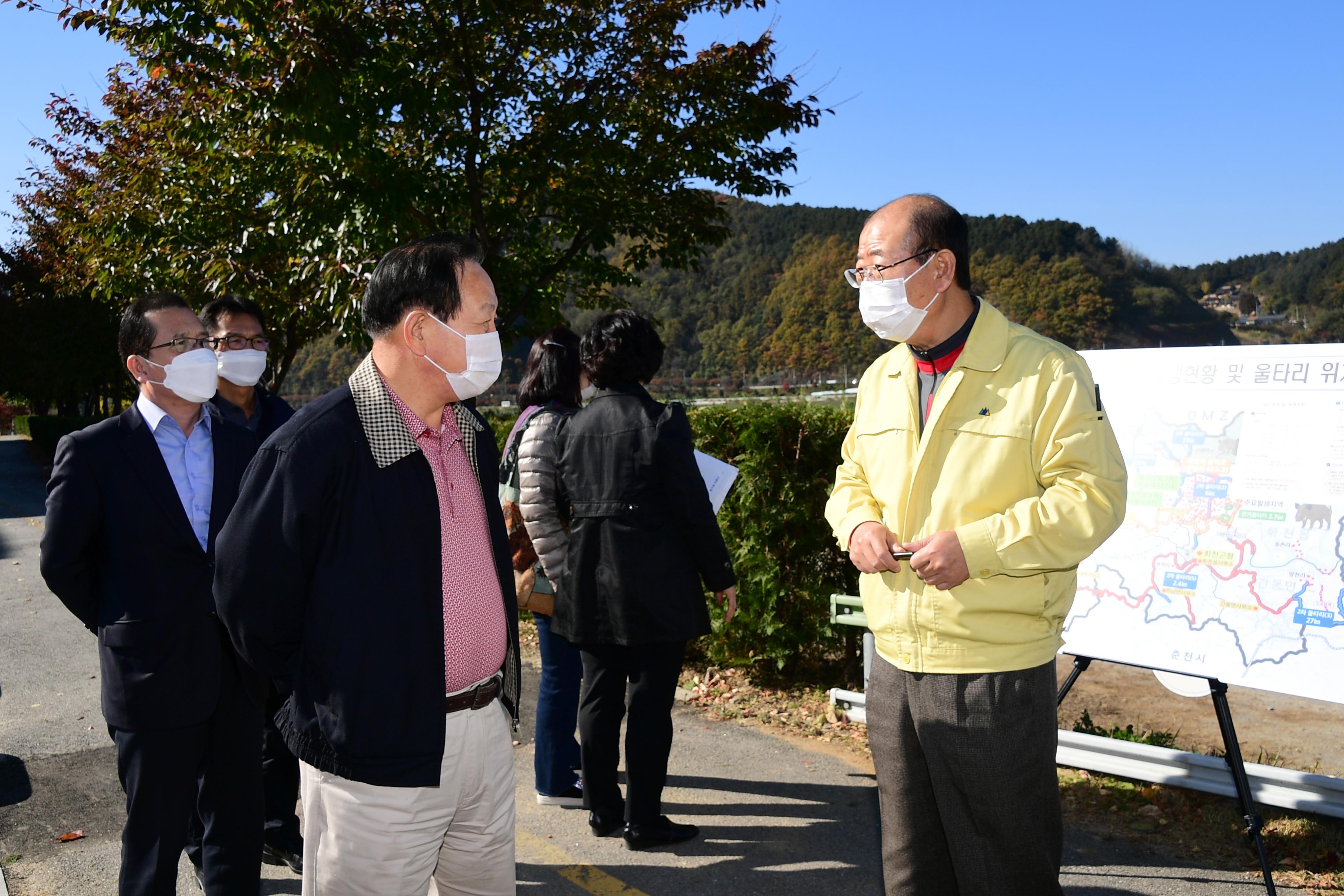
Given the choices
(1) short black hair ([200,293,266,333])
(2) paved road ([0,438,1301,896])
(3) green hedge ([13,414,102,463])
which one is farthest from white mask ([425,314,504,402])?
(3) green hedge ([13,414,102,463])

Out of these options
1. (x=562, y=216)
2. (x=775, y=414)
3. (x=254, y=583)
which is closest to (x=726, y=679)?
(x=775, y=414)

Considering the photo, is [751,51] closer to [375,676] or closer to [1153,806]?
[1153,806]

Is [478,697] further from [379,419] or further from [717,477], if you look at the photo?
[717,477]

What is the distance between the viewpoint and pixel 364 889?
2.08 meters

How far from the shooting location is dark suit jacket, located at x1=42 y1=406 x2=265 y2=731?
114 inches

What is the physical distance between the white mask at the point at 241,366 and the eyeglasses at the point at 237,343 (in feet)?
0.05

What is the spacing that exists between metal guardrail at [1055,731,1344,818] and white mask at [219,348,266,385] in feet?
12.7

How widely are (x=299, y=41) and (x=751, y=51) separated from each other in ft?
14.2

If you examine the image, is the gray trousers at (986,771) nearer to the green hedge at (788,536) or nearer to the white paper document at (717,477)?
the white paper document at (717,477)

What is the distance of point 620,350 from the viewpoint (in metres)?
3.88

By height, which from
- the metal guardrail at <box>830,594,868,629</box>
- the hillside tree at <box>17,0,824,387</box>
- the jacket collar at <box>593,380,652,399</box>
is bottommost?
the metal guardrail at <box>830,594,868,629</box>

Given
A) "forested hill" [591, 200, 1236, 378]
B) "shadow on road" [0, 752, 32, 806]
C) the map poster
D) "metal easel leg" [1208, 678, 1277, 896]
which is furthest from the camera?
"forested hill" [591, 200, 1236, 378]

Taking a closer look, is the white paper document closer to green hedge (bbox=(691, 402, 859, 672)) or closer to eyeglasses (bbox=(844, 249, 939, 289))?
green hedge (bbox=(691, 402, 859, 672))

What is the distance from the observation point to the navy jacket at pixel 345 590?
2.01 metres
